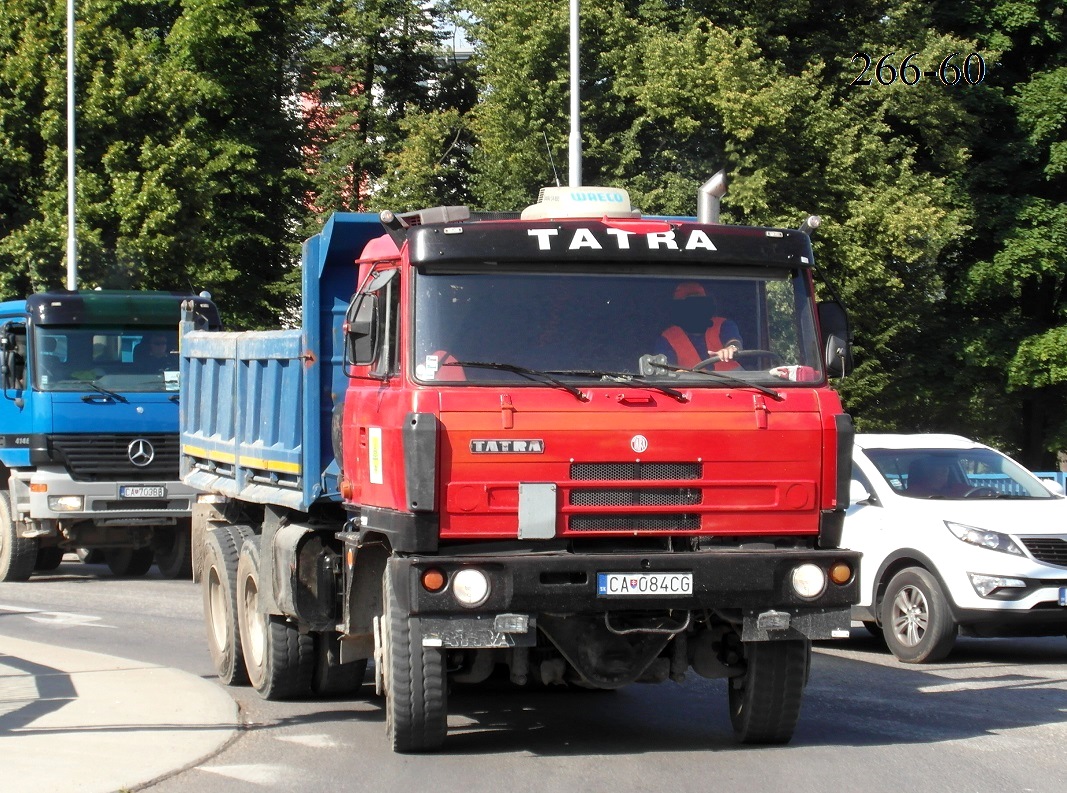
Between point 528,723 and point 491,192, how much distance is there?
26.4 metres

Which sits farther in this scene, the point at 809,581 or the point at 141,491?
the point at 141,491

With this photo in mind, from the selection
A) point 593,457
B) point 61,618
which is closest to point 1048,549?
point 593,457

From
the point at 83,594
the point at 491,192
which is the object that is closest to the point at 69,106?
the point at 491,192

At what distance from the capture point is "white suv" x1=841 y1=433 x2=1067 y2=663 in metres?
11.9

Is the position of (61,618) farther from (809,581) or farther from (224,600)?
(809,581)

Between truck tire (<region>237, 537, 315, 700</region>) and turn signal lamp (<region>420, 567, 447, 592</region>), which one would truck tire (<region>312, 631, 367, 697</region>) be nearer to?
truck tire (<region>237, 537, 315, 700</region>)

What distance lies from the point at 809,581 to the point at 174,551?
13044 millimetres

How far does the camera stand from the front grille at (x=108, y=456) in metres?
18.1

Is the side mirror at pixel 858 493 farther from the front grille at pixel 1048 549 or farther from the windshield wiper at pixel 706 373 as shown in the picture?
the windshield wiper at pixel 706 373

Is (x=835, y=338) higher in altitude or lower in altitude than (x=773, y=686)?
higher

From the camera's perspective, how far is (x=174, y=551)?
64.5 ft

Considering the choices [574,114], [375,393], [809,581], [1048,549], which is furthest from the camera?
[574,114]

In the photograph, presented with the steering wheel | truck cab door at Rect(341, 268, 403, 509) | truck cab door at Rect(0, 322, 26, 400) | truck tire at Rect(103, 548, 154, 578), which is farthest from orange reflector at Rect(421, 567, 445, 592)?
truck tire at Rect(103, 548, 154, 578)

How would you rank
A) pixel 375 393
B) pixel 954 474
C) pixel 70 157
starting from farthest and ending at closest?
pixel 70 157 < pixel 954 474 < pixel 375 393
